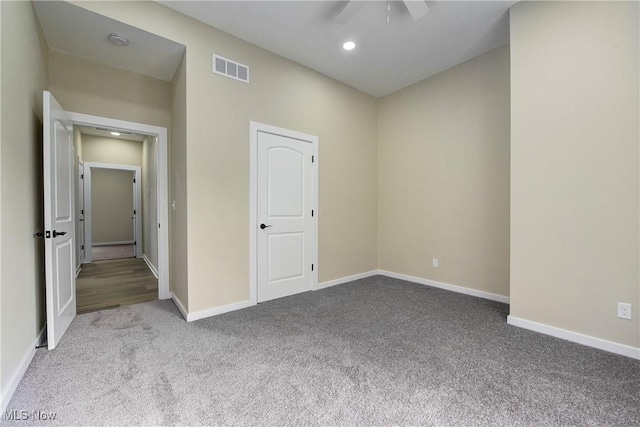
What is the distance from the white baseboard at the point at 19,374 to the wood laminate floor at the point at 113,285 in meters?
0.91

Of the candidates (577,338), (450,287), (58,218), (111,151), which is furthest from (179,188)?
(111,151)

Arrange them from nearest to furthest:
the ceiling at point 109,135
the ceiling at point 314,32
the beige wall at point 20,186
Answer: the beige wall at point 20,186 < the ceiling at point 314,32 < the ceiling at point 109,135

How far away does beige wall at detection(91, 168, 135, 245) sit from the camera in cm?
852

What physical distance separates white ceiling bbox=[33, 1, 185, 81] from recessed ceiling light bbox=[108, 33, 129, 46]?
0.11 feet

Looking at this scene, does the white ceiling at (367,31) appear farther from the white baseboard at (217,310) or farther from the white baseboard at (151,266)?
the white baseboard at (151,266)

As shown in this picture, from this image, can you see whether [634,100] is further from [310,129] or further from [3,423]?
[3,423]

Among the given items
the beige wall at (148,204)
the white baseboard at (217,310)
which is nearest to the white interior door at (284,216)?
the white baseboard at (217,310)

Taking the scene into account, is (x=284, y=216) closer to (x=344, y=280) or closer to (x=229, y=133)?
(x=229, y=133)

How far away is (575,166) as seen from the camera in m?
2.31

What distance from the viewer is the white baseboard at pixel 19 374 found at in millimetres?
1555

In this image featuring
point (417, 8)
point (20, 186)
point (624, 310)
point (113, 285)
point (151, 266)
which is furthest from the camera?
point (151, 266)

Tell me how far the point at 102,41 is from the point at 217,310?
2.88 metres

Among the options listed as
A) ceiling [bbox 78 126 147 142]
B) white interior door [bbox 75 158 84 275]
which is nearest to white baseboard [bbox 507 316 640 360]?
white interior door [bbox 75 158 84 275]

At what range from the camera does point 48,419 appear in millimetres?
1476
